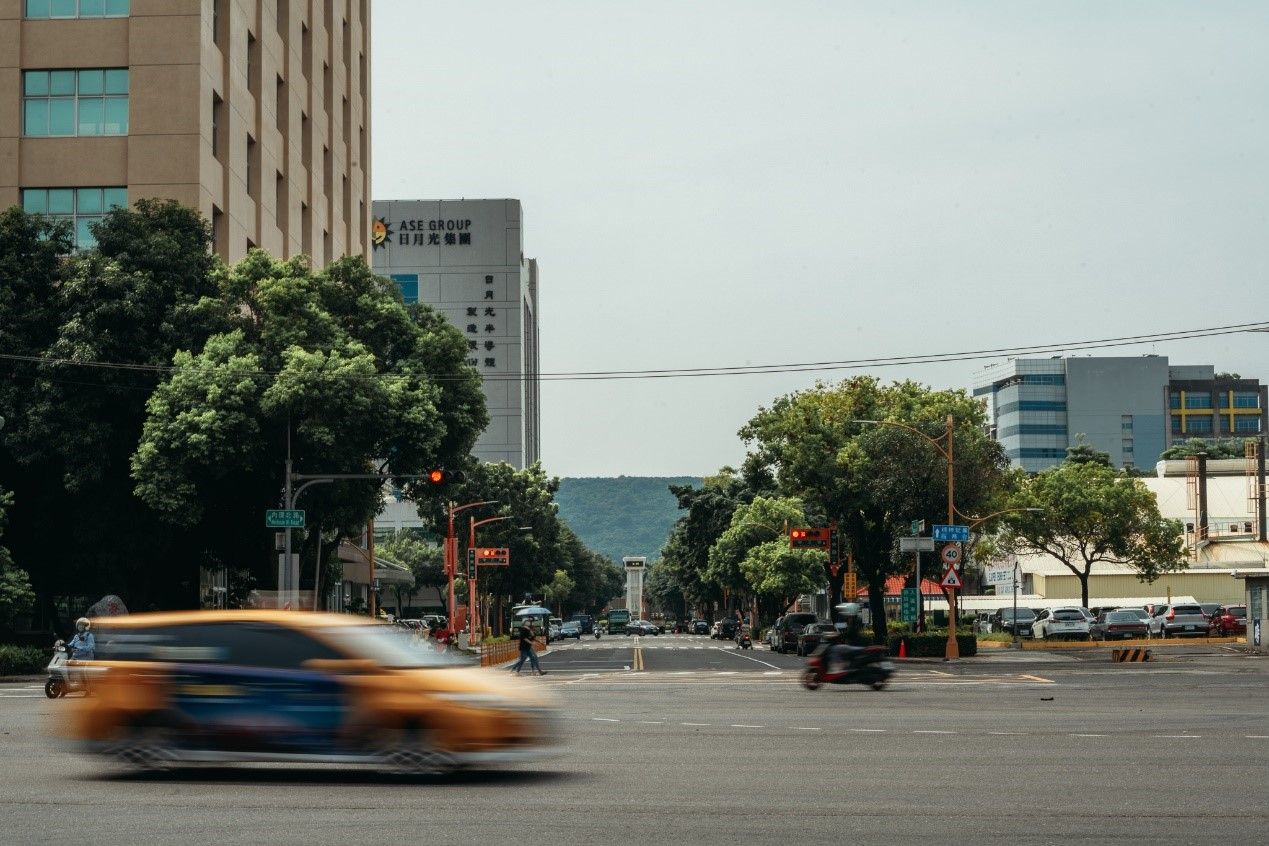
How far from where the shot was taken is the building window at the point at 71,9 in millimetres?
51188

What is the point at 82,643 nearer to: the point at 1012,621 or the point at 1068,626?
the point at 1068,626

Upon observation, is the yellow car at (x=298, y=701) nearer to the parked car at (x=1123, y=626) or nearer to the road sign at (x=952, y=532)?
the road sign at (x=952, y=532)

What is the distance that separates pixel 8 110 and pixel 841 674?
3328 cm

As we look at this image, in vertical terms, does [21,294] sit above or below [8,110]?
below

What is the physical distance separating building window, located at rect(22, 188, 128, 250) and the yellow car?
38740 millimetres

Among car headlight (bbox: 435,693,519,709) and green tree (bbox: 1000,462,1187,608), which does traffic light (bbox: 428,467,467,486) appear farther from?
green tree (bbox: 1000,462,1187,608)

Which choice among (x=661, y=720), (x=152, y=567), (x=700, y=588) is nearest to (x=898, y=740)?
(x=661, y=720)

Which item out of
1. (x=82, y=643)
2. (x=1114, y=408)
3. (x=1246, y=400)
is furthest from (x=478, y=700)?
(x=1246, y=400)

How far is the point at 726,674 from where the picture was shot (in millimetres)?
44281

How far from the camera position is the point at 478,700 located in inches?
559

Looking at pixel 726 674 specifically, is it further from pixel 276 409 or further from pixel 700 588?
pixel 700 588

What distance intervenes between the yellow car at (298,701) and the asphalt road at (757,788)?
316 mm

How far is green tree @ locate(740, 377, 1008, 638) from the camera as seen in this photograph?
5850cm

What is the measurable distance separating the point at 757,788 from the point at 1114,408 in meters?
179
